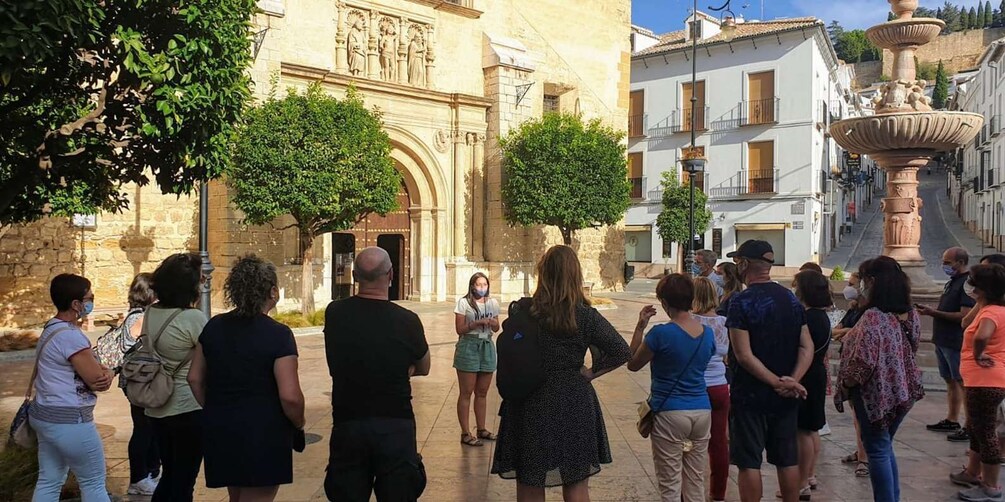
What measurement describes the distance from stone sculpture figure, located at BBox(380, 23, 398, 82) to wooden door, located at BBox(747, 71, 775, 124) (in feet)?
65.2

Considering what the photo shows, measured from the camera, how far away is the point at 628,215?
3856 cm

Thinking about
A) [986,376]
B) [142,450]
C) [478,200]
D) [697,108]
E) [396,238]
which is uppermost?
[697,108]

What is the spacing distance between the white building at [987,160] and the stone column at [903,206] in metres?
30.2

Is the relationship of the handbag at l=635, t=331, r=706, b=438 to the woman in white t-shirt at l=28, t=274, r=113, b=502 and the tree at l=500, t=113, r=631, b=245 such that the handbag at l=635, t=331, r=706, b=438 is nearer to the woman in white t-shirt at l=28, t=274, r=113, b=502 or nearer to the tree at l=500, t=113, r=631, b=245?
the woman in white t-shirt at l=28, t=274, r=113, b=502

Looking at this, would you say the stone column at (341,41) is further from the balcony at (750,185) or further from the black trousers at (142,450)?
the balcony at (750,185)

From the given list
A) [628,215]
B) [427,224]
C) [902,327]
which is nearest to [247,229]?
[427,224]

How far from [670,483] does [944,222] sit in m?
53.2

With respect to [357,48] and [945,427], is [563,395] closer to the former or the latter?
[945,427]

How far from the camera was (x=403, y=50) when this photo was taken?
69.3ft

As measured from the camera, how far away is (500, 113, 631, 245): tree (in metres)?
21.2

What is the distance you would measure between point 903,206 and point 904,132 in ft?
4.05

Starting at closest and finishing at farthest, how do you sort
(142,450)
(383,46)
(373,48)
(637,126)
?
(142,450)
(373,48)
(383,46)
(637,126)

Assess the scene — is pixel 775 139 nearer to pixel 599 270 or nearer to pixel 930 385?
pixel 599 270

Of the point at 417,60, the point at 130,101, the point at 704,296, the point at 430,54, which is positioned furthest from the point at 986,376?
the point at 430,54
